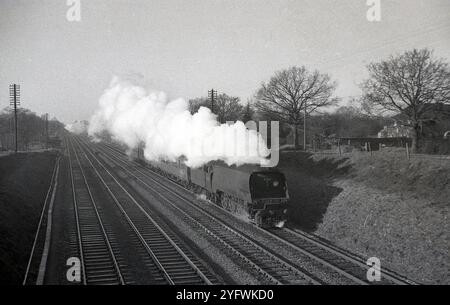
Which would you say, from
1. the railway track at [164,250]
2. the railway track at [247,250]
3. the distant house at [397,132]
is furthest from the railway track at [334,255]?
the distant house at [397,132]

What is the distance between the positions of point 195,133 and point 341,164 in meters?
9.48

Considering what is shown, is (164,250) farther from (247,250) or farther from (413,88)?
(413,88)

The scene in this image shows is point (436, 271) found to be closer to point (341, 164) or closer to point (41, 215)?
point (341, 164)

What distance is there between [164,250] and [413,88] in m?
20.9

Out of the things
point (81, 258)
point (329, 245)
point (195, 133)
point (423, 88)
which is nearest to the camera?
point (81, 258)

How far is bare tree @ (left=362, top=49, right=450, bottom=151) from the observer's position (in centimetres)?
2634

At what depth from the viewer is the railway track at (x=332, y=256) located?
1255 centimetres

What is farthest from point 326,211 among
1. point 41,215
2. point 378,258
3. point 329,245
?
point 41,215

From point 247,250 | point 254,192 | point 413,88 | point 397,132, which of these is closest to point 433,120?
point 413,88

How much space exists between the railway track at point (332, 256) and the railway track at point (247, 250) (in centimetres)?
121

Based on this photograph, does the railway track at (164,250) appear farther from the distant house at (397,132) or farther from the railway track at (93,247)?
the distant house at (397,132)

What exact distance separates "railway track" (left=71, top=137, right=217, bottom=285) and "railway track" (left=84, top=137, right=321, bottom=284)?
169 cm

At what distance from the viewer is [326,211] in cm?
1988
